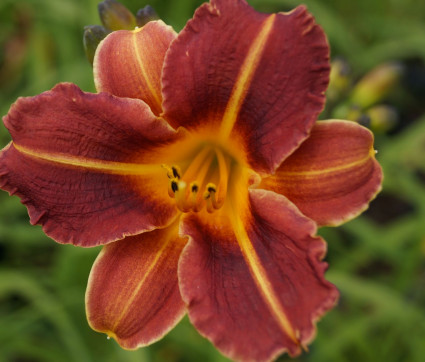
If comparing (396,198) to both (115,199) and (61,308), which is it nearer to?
(61,308)

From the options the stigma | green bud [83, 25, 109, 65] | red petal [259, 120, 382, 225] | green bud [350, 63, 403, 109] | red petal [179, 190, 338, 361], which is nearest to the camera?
red petal [179, 190, 338, 361]

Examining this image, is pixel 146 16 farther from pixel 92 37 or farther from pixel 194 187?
pixel 194 187

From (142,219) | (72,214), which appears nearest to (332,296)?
(142,219)

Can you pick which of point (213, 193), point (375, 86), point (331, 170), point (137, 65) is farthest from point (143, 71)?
point (375, 86)

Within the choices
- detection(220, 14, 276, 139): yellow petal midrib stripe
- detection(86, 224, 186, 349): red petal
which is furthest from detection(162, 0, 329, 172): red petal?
detection(86, 224, 186, 349): red petal

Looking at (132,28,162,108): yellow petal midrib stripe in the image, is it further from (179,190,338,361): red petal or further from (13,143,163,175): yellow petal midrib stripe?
(179,190,338,361): red petal

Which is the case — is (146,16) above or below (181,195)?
above
